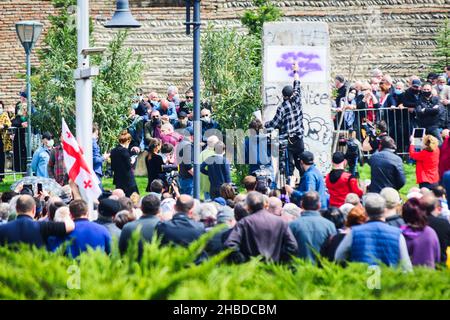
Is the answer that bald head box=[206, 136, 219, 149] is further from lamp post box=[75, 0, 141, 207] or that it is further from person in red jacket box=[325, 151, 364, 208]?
person in red jacket box=[325, 151, 364, 208]

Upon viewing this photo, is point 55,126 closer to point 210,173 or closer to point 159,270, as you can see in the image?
point 210,173

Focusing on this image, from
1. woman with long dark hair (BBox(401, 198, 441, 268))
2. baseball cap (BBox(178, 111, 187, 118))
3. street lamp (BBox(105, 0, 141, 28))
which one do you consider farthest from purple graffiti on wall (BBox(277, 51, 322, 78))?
woman with long dark hair (BBox(401, 198, 441, 268))

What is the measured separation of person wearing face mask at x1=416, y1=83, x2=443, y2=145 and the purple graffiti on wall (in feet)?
8.19

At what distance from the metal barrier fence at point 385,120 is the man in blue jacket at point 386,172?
6.67 meters

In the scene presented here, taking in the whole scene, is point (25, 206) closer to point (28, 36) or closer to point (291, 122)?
point (291, 122)

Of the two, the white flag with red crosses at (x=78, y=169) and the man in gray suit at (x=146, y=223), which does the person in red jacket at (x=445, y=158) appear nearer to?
the white flag with red crosses at (x=78, y=169)

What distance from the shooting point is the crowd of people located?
14156mm

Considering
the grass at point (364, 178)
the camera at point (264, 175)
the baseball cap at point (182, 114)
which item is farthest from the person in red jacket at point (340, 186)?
the baseball cap at point (182, 114)

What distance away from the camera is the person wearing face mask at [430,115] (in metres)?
26.0

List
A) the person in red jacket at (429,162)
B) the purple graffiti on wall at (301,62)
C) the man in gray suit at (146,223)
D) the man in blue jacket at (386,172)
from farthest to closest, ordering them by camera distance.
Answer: the purple graffiti on wall at (301,62), the person in red jacket at (429,162), the man in blue jacket at (386,172), the man in gray suit at (146,223)

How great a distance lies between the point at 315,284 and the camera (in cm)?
1209

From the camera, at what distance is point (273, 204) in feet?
53.3

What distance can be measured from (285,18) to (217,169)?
15691 millimetres
